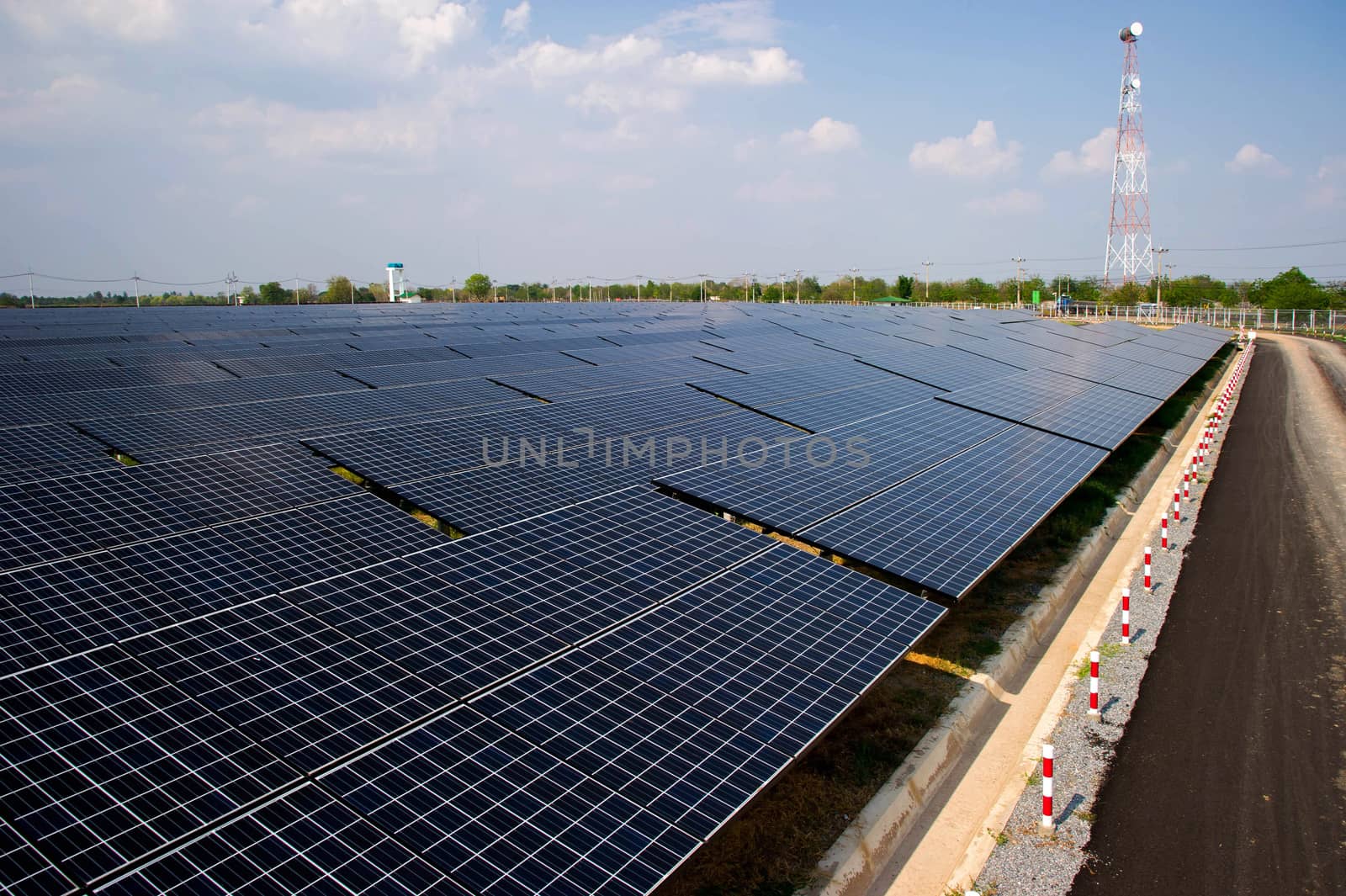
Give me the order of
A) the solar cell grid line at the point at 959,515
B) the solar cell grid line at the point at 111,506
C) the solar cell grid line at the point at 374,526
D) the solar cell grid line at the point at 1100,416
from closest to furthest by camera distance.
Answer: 1. the solar cell grid line at the point at 111,506
2. the solar cell grid line at the point at 374,526
3. the solar cell grid line at the point at 959,515
4. the solar cell grid line at the point at 1100,416

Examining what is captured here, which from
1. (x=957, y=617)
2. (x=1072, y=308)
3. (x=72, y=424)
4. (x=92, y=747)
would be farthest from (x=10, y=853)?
(x=1072, y=308)

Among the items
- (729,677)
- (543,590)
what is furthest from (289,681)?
(729,677)

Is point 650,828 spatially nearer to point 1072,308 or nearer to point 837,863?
point 837,863

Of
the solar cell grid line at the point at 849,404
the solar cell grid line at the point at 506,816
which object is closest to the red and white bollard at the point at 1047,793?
the solar cell grid line at the point at 506,816

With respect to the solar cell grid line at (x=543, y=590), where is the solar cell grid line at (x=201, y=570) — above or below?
above

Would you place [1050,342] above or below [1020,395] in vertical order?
above

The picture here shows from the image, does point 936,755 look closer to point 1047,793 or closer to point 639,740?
point 1047,793

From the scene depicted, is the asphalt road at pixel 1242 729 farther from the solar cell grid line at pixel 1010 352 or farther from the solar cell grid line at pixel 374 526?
the solar cell grid line at pixel 1010 352
